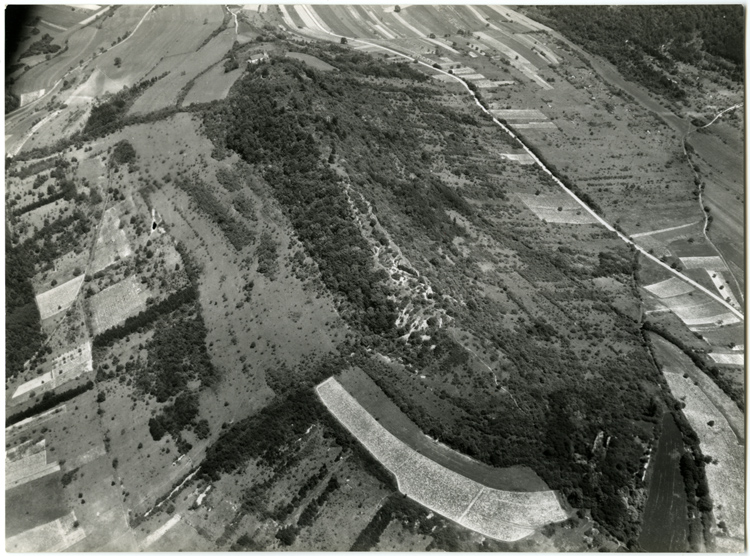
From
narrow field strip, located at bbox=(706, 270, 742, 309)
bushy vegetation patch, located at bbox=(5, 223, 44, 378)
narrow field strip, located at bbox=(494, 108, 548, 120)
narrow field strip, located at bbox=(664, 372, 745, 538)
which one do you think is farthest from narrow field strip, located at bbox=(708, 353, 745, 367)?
bushy vegetation patch, located at bbox=(5, 223, 44, 378)

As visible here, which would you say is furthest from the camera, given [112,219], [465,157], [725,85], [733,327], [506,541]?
[725,85]

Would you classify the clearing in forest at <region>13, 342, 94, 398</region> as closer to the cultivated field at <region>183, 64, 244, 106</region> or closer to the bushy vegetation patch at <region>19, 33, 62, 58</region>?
the cultivated field at <region>183, 64, 244, 106</region>

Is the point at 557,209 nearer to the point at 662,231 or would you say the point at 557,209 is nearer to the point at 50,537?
the point at 662,231

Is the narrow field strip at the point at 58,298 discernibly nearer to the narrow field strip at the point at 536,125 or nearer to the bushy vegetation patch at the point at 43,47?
the bushy vegetation patch at the point at 43,47

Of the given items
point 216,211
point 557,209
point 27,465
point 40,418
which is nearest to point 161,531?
point 27,465

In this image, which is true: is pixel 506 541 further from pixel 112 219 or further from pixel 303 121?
pixel 112 219

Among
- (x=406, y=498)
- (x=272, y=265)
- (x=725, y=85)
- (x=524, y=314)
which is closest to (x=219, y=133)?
(x=272, y=265)

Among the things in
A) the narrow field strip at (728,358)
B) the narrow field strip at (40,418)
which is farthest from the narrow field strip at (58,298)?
the narrow field strip at (728,358)
